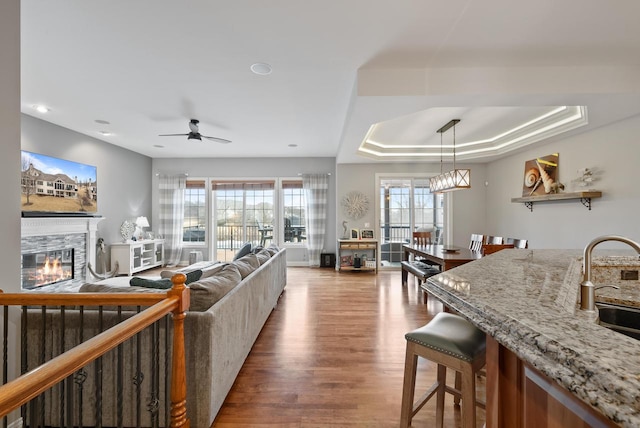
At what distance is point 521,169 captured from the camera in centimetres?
528

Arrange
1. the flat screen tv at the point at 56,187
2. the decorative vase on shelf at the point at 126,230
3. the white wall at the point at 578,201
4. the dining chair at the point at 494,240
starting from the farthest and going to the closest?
the decorative vase on shelf at the point at 126,230 → the dining chair at the point at 494,240 → the flat screen tv at the point at 56,187 → the white wall at the point at 578,201

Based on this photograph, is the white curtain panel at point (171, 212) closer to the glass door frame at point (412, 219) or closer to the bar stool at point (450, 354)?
the glass door frame at point (412, 219)

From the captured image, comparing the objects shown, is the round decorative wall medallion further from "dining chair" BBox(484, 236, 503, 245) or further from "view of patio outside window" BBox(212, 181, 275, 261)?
"dining chair" BBox(484, 236, 503, 245)

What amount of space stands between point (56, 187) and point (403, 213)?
21.1 feet

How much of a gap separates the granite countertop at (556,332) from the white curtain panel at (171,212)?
6791 mm

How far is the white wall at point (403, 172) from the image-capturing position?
6.39 m

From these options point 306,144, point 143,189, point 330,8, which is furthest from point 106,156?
point 330,8

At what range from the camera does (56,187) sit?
430 centimetres

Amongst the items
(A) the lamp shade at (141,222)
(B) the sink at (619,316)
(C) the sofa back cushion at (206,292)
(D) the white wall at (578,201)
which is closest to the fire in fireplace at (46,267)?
(A) the lamp shade at (141,222)

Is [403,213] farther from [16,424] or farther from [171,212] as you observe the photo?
[16,424]

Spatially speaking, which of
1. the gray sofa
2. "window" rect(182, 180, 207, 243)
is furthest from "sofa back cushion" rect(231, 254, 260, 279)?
"window" rect(182, 180, 207, 243)

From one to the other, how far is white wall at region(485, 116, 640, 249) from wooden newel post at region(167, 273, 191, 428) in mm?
4863

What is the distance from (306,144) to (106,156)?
12.9ft

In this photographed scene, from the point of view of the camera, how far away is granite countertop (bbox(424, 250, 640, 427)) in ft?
1.48
